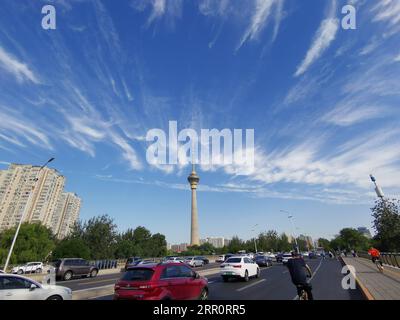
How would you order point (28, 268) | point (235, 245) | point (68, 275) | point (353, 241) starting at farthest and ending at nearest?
point (353, 241) → point (235, 245) → point (28, 268) → point (68, 275)

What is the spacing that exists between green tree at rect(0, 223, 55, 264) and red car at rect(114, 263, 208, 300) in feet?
168

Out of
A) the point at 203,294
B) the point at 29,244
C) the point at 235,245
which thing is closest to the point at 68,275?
the point at 203,294

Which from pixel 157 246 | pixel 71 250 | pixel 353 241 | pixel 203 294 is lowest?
pixel 203 294

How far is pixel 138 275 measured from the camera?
823 centimetres

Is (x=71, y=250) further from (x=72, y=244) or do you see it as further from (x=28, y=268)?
(x=28, y=268)

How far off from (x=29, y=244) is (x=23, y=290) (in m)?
50.8

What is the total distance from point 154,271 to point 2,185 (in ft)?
264

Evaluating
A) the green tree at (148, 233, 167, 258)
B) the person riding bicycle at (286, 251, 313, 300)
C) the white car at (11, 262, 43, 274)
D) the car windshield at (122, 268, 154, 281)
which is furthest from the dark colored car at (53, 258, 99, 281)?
the green tree at (148, 233, 167, 258)

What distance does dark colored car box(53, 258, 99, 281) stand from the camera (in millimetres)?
23866

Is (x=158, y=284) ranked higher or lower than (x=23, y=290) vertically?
higher

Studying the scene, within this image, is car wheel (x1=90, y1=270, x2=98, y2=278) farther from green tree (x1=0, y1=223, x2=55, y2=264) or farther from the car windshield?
green tree (x1=0, y1=223, x2=55, y2=264)

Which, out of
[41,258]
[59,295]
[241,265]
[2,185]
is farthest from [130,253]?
[59,295]

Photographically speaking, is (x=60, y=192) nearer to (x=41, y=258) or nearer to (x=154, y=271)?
(x=41, y=258)

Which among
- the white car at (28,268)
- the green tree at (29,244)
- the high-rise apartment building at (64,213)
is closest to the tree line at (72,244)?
the green tree at (29,244)
